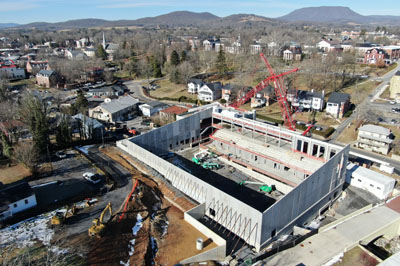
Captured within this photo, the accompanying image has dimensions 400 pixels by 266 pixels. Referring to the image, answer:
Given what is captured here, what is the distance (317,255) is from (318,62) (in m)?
48.4

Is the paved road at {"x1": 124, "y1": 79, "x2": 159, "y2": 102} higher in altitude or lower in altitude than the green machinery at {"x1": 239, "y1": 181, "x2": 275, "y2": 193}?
higher

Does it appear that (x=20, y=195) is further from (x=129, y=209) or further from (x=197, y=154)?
(x=197, y=154)

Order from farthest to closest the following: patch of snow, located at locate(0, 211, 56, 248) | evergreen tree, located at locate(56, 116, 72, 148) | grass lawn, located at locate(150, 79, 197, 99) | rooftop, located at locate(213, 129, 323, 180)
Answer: grass lawn, located at locate(150, 79, 197, 99), evergreen tree, located at locate(56, 116, 72, 148), rooftop, located at locate(213, 129, 323, 180), patch of snow, located at locate(0, 211, 56, 248)

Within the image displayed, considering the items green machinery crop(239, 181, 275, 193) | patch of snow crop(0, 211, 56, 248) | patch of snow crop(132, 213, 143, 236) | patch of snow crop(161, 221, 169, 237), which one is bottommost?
green machinery crop(239, 181, 275, 193)

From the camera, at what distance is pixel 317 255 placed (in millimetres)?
16938

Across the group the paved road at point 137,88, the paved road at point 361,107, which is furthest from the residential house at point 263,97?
the paved road at point 137,88

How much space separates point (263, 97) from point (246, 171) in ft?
80.6

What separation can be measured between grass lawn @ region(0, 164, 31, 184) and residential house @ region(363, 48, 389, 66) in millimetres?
71536

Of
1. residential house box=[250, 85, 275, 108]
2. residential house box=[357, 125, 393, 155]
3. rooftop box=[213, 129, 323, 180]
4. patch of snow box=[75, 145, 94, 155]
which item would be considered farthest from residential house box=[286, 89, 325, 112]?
patch of snow box=[75, 145, 94, 155]

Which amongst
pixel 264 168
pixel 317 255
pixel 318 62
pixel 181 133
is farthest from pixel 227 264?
pixel 318 62

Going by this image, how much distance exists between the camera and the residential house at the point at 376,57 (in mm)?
64262

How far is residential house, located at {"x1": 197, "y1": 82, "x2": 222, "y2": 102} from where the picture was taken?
2164 inches

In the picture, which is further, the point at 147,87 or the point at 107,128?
the point at 147,87

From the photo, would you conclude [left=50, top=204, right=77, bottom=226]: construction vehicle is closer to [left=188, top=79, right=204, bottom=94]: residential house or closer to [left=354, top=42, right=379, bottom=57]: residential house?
[left=188, top=79, right=204, bottom=94]: residential house
